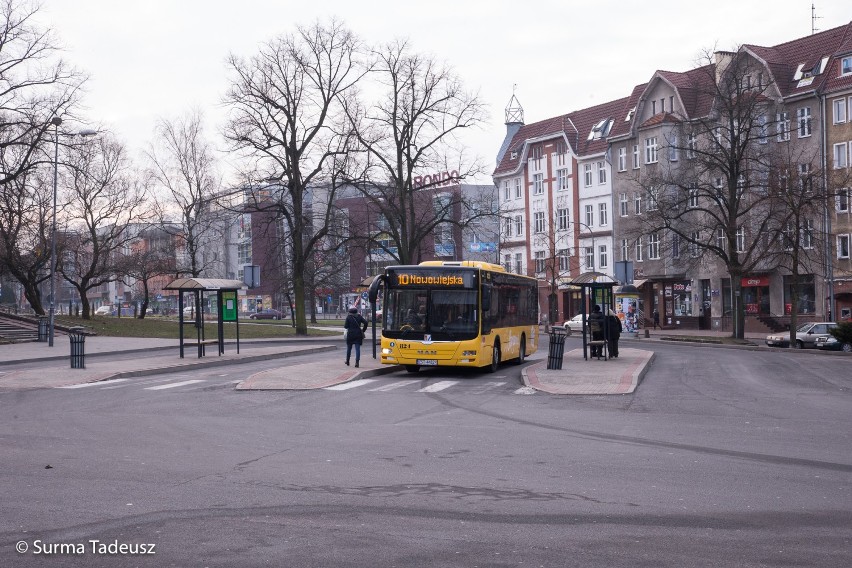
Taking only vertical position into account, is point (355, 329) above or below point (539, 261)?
below

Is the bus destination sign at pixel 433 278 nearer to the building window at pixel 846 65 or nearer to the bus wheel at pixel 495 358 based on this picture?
the bus wheel at pixel 495 358

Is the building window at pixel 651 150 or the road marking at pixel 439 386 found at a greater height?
the building window at pixel 651 150

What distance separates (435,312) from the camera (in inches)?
1022

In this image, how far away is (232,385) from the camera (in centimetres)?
2362

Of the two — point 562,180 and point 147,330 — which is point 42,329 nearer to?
point 147,330

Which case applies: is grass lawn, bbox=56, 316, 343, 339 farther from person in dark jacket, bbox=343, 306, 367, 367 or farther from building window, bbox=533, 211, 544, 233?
building window, bbox=533, 211, 544, 233

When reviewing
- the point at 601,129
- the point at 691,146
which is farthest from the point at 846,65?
the point at 601,129

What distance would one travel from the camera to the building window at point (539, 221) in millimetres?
86812

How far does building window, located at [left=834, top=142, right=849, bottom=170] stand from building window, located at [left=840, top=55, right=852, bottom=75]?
4.27 meters

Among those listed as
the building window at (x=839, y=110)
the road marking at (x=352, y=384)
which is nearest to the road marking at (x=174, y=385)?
the road marking at (x=352, y=384)

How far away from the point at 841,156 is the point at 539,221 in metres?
31.2

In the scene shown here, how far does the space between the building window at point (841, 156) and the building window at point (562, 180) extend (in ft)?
89.6

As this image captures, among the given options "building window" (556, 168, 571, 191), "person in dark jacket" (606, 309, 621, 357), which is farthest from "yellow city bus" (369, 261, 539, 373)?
"building window" (556, 168, 571, 191)

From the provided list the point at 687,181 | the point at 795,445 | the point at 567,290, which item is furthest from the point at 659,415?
the point at 567,290
